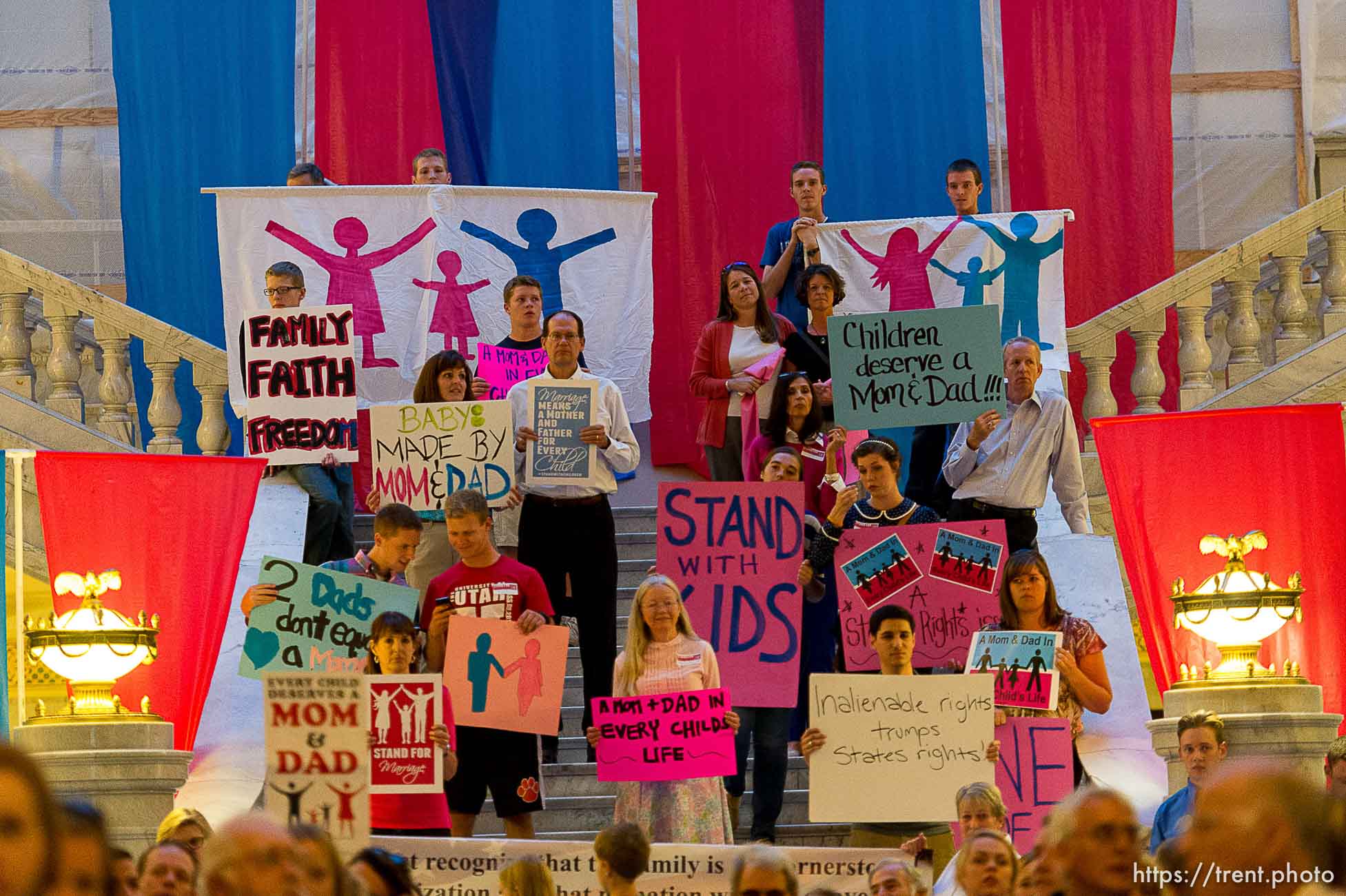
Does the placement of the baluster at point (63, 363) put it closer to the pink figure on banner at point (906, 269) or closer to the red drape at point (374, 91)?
the red drape at point (374, 91)

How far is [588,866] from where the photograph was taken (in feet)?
20.7

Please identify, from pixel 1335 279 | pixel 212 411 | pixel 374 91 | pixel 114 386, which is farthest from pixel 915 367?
pixel 374 91

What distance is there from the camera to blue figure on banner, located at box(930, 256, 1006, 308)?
9930mm

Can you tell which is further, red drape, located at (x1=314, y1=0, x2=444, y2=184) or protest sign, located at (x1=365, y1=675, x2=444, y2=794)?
red drape, located at (x1=314, y1=0, x2=444, y2=184)

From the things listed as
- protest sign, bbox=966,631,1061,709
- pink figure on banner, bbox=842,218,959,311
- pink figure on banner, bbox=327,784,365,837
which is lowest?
pink figure on banner, bbox=327,784,365,837

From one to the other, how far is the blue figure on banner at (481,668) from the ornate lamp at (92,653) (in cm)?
129

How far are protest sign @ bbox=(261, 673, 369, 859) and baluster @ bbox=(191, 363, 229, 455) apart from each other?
4682 millimetres

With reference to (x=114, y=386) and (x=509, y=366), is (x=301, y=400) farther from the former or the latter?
(x=114, y=386)

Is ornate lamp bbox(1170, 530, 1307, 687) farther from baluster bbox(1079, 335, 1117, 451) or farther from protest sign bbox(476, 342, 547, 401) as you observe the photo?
protest sign bbox(476, 342, 547, 401)

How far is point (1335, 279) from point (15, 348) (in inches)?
244

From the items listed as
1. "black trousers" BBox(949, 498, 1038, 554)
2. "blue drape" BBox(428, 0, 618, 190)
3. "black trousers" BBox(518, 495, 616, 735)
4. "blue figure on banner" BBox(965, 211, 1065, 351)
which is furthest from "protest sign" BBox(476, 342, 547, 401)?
"blue drape" BBox(428, 0, 618, 190)

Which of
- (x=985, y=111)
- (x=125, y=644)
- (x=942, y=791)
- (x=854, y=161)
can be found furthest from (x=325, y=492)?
(x=985, y=111)

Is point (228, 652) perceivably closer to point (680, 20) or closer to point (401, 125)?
point (401, 125)

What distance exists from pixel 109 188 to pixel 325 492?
210 inches
